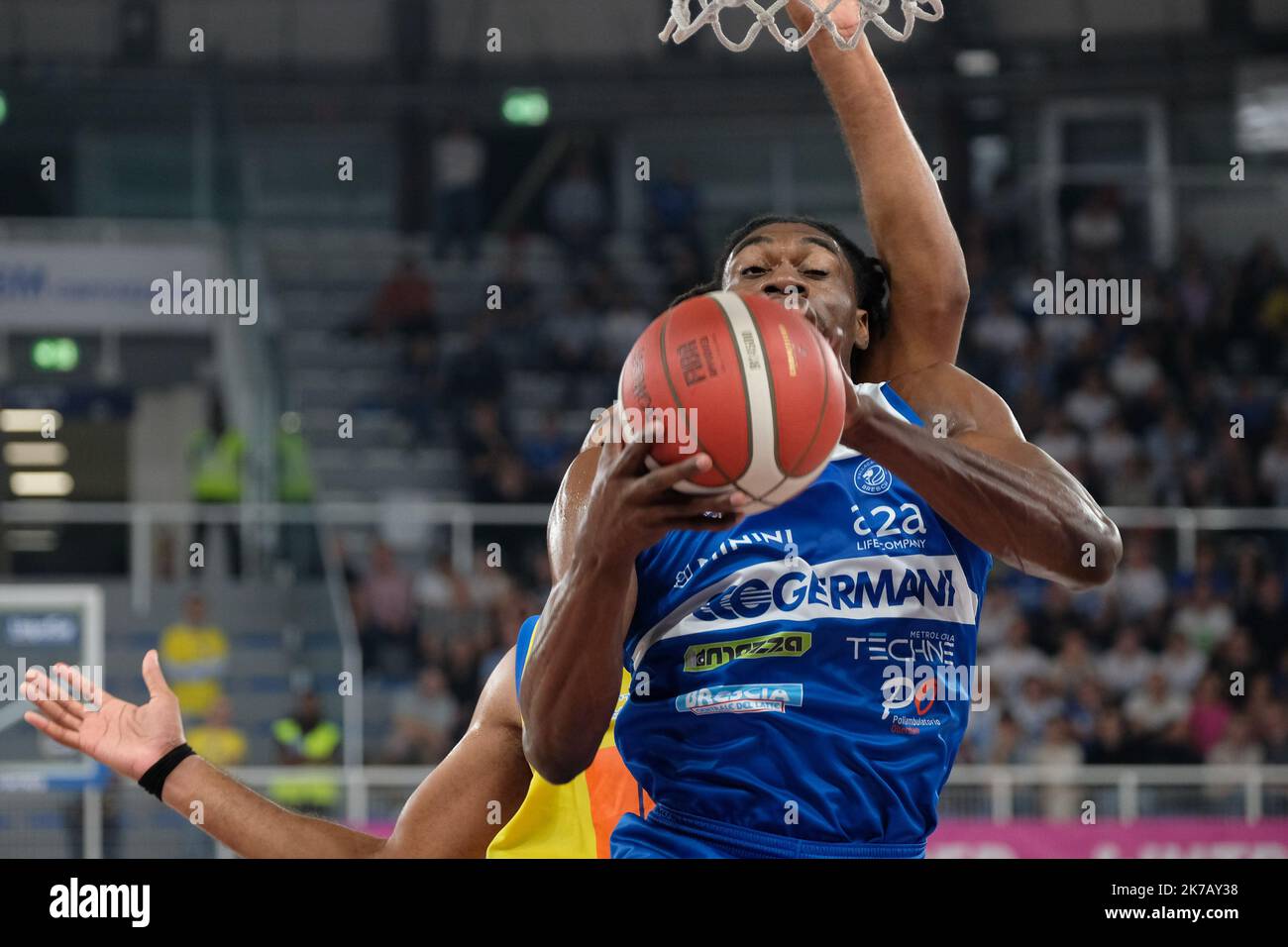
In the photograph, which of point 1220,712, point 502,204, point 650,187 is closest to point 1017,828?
point 1220,712

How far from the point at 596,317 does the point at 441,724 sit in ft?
16.3

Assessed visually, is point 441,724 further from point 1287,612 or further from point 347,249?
point 347,249

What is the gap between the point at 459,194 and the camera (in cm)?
1505

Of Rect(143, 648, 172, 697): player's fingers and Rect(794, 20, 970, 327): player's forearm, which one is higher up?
Rect(794, 20, 970, 327): player's forearm

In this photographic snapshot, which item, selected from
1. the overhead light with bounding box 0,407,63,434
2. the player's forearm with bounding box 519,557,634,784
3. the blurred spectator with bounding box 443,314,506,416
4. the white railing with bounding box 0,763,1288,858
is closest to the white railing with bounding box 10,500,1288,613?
the white railing with bounding box 0,763,1288,858

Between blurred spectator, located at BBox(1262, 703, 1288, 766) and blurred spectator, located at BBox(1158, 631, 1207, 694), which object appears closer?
blurred spectator, located at BBox(1262, 703, 1288, 766)

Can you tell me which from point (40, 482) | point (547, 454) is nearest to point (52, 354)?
point (40, 482)

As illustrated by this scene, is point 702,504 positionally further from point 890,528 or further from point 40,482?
point 40,482

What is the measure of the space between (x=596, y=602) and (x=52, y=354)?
38.3ft

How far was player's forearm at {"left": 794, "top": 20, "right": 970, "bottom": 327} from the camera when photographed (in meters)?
3.48

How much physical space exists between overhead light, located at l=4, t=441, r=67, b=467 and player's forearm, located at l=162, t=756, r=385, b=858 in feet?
34.3

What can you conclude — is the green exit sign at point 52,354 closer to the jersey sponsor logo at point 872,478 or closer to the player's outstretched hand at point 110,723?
the player's outstretched hand at point 110,723

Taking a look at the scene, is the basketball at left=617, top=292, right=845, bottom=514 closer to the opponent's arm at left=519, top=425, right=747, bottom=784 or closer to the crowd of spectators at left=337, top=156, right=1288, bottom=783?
the opponent's arm at left=519, top=425, right=747, bottom=784

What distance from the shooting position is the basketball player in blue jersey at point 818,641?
271 centimetres
